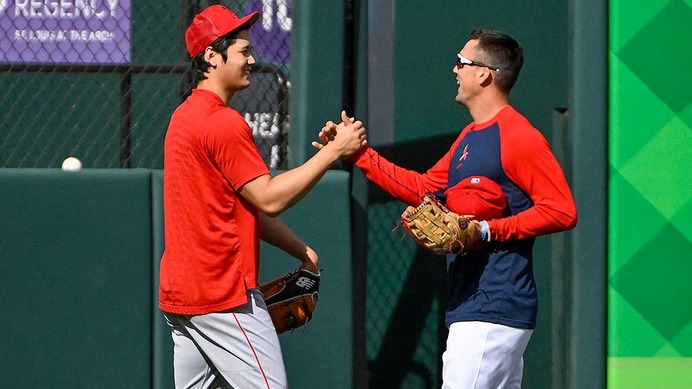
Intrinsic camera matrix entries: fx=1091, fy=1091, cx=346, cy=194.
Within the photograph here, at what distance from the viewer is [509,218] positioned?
399 cm

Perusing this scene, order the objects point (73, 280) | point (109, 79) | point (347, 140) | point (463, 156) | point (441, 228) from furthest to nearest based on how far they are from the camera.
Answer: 1. point (109, 79)
2. point (73, 280)
3. point (463, 156)
4. point (347, 140)
5. point (441, 228)

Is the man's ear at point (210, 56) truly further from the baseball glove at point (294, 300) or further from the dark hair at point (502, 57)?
the dark hair at point (502, 57)

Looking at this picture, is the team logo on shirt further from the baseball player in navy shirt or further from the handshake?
the handshake

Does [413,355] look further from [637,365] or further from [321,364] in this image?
[637,365]

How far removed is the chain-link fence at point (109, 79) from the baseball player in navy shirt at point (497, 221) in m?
1.49

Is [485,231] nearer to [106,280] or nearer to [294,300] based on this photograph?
[294,300]

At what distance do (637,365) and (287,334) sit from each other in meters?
1.66

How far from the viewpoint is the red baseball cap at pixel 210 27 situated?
3945mm

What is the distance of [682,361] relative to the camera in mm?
5141

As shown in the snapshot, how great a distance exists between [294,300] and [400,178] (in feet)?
2.29

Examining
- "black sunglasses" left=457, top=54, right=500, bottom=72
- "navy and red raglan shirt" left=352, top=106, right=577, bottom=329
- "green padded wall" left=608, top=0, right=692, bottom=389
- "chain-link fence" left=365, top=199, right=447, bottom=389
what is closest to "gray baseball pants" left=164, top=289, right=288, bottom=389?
"navy and red raglan shirt" left=352, top=106, right=577, bottom=329

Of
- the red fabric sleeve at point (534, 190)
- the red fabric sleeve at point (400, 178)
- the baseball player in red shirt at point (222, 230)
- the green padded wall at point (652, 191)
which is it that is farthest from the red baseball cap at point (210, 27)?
the green padded wall at point (652, 191)

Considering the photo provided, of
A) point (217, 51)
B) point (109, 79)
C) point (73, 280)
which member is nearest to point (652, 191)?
point (217, 51)

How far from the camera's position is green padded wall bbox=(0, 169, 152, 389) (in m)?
4.88
